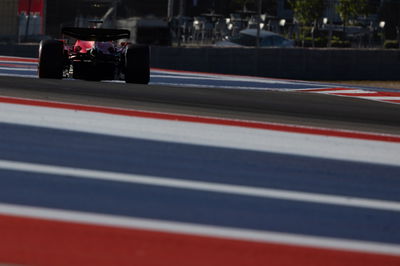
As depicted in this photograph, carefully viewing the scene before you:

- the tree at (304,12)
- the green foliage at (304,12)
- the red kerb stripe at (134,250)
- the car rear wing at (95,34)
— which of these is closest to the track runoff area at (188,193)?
the red kerb stripe at (134,250)

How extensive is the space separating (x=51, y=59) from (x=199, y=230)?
6.24m

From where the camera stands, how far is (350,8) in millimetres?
31203

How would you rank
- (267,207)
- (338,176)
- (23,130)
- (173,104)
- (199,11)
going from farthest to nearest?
1. (199,11)
2. (173,104)
3. (23,130)
4. (338,176)
5. (267,207)

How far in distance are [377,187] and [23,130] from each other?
208 centimetres

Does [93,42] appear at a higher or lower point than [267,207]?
higher

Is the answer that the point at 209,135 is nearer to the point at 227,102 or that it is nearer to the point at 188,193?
the point at 188,193

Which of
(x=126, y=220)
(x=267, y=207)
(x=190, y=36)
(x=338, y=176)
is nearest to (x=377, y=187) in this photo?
(x=338, y=176)

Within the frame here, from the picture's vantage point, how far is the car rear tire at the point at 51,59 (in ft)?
31.0

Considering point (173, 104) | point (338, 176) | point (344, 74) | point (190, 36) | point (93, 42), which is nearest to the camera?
point (338, 176)

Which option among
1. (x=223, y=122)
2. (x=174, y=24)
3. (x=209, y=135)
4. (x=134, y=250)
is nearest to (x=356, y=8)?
(x=174, y=24)

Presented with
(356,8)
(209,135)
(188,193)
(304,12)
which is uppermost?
(356,8)

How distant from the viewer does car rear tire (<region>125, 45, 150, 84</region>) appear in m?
9.48

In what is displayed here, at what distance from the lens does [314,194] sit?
441 cm

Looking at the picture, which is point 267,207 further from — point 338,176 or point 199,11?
point 199,11
